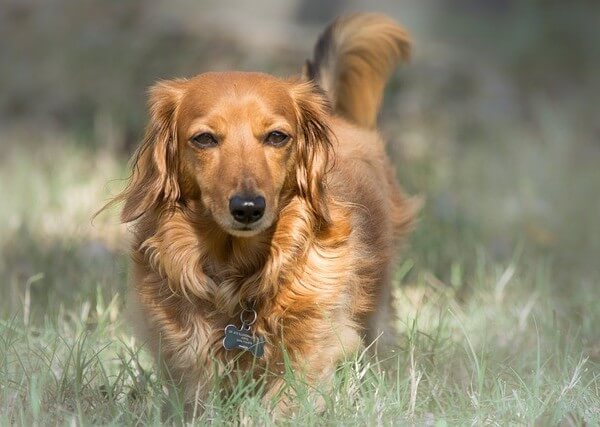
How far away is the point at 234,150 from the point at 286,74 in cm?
476

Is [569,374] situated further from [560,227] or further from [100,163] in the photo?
[100,163]

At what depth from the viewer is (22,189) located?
6.41 meters

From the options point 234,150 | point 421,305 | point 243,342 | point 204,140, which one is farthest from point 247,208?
point 421,305

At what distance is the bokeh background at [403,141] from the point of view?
495 centimetres

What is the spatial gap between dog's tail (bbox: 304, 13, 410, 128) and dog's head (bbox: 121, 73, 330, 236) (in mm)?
A: 969

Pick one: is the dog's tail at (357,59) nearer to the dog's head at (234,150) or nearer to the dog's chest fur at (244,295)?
the dog's head at (234,150)

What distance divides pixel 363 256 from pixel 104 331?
3.54 ft

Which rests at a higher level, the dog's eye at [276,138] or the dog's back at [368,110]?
the dog's eye at [276,138]

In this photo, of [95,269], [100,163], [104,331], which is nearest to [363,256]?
[104,331]

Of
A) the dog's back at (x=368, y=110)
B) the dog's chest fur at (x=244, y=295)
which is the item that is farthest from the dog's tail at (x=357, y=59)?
the dog's chest fur at (x=244, y=295)

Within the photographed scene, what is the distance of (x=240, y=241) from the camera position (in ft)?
11.5

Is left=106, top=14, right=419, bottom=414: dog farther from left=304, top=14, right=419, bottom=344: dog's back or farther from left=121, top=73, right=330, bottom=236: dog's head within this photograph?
left=304, top=14, right=419, bottom=344: dog's back

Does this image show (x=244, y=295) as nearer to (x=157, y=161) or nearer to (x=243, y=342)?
(x=243, y=342)

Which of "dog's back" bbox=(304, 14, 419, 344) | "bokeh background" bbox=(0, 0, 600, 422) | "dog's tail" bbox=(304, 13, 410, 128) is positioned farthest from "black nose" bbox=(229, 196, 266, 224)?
"dog's tail" bbox=(304, 13, 410, 128)
